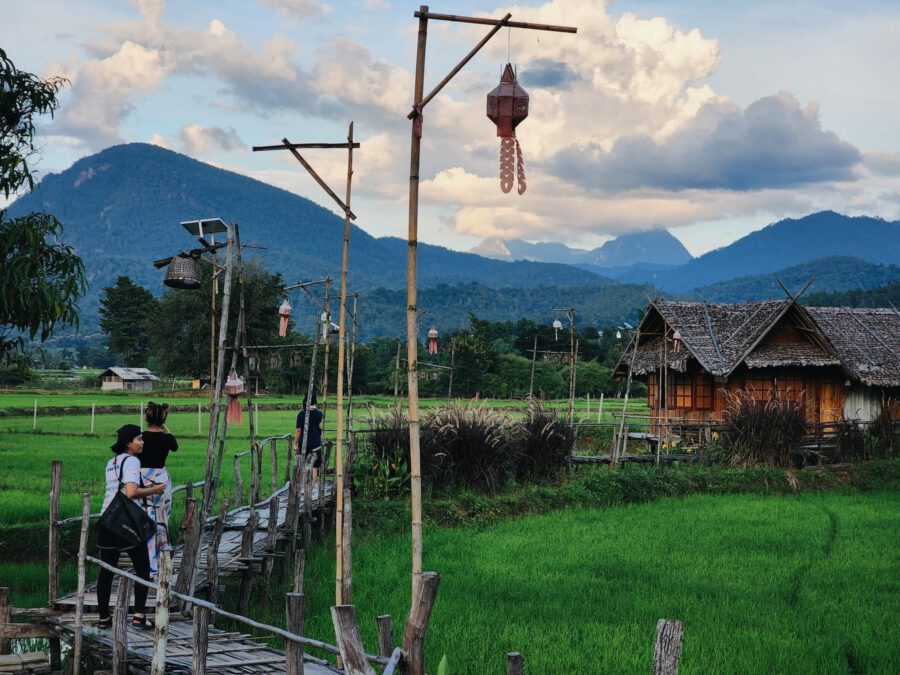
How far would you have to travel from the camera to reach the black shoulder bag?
24.0 feet

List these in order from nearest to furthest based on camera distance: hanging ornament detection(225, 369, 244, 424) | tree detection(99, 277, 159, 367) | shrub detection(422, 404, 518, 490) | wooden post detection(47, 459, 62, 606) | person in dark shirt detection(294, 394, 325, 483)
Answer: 1. wooden post detection(47, 459, 62, 606)
2. hanging ornament detection(225, 369, 244, 424)
3. person in dark shirt detection(294, 394, 325, 483)
4. shrub detection(422, 404, 518, 490)
5. tree detection(99, 277, 159, 367)

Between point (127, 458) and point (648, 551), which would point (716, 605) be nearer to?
point (648, 551)

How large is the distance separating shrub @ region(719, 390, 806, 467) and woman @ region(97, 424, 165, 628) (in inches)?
600

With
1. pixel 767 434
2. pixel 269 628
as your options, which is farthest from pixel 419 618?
pixel 767 434

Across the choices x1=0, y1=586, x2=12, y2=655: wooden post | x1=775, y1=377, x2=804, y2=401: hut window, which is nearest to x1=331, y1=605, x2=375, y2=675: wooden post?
x1=0, y1=586, x2=12, y2=655: wooden post

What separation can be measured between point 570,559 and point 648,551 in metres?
1.31

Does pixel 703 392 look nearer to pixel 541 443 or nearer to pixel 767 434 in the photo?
pixel 767 434

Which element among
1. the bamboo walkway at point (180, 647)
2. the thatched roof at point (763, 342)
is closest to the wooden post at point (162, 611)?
the bamboo walkway at point (180, 647)

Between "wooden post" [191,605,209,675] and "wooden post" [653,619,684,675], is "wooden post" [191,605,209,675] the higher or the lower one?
the lower one

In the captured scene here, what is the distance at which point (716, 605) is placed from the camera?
399 inches

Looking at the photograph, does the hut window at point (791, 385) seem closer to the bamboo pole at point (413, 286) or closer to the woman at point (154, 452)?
the woman at point (154, 452)

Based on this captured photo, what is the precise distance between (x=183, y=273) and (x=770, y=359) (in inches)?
718

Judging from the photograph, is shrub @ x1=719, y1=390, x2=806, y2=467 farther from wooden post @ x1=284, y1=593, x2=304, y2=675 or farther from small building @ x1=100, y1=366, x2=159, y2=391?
small building @ x1=100, y1=366, x2=159, y2=391

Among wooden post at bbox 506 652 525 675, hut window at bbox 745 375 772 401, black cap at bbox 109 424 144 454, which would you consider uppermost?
hut window at bbox 745 375 772 401
